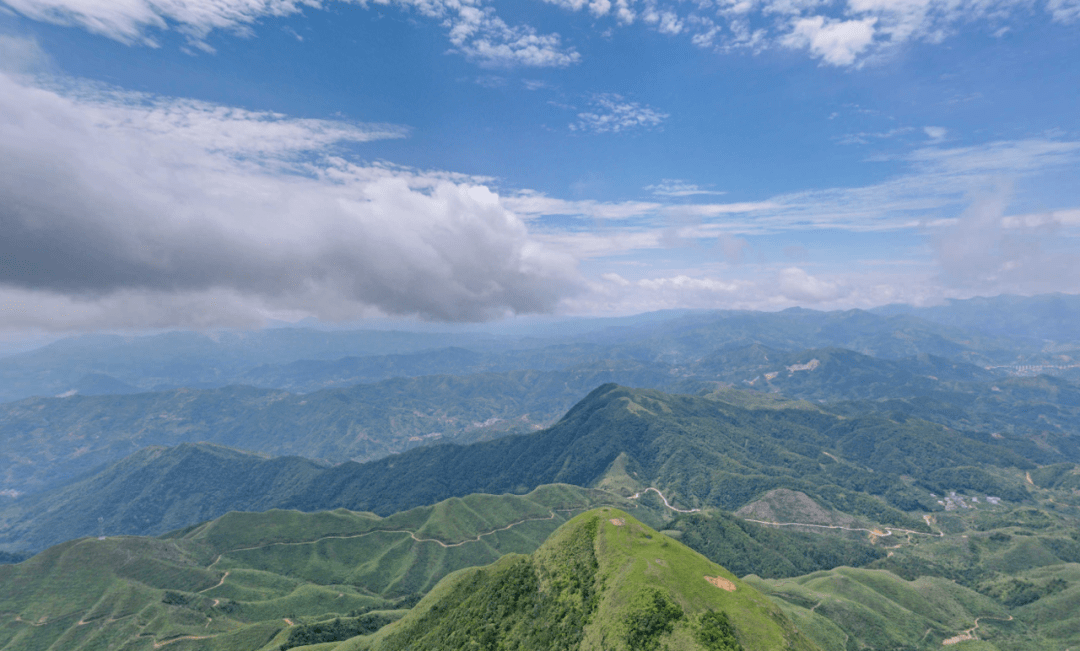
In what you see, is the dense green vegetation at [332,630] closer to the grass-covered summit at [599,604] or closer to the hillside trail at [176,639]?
the grass-covered summit at [599,604]

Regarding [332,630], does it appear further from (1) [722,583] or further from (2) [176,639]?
(1) [722,583]

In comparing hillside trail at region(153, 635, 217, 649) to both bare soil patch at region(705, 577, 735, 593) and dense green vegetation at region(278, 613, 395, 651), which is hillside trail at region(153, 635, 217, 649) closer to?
dense green vegetation at region(278, 613, 395, 651)

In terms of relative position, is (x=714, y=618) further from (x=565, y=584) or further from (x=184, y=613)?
(x=184, y=613)

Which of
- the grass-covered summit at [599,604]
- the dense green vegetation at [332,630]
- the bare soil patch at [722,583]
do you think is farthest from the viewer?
the dense green vegetation at [332,630]

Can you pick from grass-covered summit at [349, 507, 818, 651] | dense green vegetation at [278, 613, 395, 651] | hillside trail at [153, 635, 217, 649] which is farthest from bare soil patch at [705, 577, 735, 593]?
hillside trail at [153, 635, 217, 649]

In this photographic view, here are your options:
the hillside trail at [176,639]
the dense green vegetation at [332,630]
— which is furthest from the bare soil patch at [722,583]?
the hillside trail at [176,639]

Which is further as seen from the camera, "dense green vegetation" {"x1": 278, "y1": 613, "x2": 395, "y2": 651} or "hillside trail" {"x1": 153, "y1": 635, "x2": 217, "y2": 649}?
"hillside trail" {"x1": 153, "y1": 635, "x2": 217, "y2": 649}

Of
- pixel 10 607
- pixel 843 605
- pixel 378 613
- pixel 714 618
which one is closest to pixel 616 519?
pixel 714 618

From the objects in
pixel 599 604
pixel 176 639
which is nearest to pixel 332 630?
pixel 176 639
